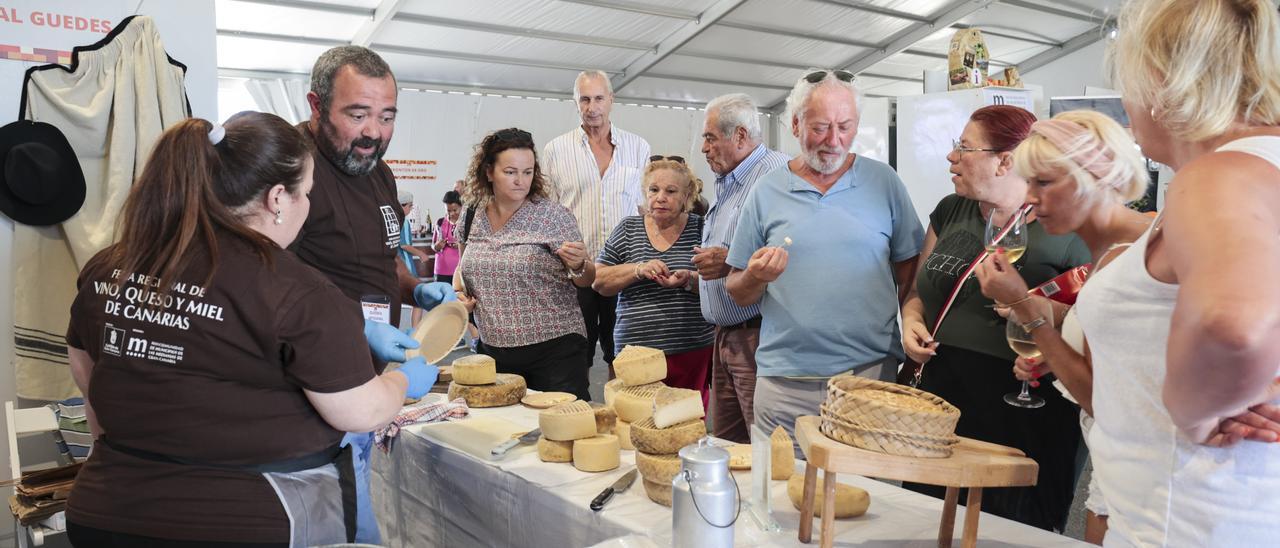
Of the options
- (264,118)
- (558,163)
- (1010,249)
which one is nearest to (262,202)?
(264,118)

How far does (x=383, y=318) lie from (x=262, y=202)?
70 centimetres

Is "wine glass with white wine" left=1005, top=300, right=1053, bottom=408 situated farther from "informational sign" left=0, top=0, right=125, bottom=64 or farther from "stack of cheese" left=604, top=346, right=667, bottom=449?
"informational sign" left=0, top=0, right=125, bottom=64

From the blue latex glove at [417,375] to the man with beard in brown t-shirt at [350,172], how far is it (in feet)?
1.52

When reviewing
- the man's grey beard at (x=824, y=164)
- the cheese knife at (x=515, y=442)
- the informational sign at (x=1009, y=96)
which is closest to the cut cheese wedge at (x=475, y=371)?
the cheese knife at (x=515, y=442)

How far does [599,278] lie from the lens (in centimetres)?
319

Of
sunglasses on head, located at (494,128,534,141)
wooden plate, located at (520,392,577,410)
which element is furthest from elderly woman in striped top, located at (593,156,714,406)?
wooden plate, located at (520,392,577,410)

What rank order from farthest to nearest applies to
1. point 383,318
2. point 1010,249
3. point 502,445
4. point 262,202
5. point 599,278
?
point 599,278, point 383,318, point 502,445, point 1010,249, point 262,202

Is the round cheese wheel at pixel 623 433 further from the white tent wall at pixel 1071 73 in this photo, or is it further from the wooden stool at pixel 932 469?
the white tent wall at pixel 1071 73

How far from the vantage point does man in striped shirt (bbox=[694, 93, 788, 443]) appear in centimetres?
271

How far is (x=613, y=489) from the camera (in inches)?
66.9

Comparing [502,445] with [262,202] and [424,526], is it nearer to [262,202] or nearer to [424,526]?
[424,526]

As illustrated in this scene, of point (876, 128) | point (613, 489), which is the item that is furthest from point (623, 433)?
A: point (876, 128)

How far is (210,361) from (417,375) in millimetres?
449

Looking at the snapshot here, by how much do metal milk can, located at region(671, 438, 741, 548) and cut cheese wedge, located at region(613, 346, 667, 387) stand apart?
72 cm
